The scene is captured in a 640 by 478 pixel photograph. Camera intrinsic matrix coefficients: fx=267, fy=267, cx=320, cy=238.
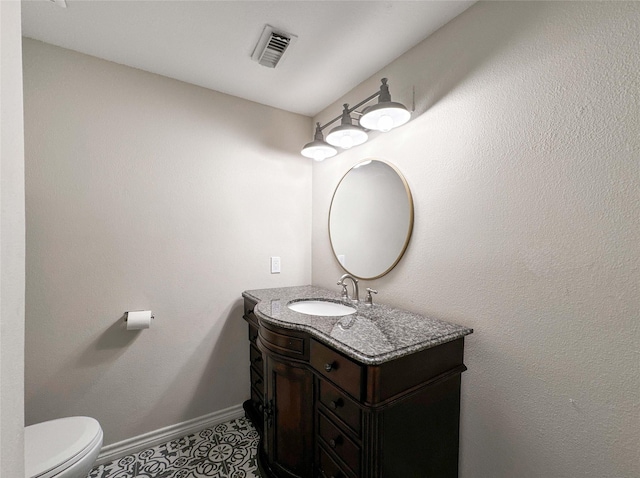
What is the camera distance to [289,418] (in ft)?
4.34

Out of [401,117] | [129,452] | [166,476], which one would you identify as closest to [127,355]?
[129,452]

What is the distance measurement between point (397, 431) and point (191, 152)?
1958 millimetres

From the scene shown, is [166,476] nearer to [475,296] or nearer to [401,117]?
[475,296]

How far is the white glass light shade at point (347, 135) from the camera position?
5.16ft

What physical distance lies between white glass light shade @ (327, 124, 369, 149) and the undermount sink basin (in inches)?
40.6

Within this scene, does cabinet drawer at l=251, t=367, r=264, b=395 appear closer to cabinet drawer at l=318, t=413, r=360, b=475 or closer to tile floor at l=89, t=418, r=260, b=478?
tile floor at l=89, t=418, r=260, b=478

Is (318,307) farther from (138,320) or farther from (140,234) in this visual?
(140,234)

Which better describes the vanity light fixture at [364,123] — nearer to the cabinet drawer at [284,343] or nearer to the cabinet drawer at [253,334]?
the cabinet drawer at [284,343]

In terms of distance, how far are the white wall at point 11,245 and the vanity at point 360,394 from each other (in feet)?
2.80

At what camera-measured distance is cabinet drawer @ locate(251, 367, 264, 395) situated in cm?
181

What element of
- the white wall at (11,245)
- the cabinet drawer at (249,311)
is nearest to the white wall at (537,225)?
the cabinet drawer at (249,311)

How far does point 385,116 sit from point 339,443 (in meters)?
1.52

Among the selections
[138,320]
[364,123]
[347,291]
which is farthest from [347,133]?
[138,320]

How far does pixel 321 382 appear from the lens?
3.92 feet
